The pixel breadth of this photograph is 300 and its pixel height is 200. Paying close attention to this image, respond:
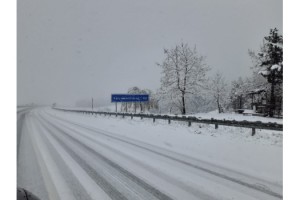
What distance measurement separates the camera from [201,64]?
24.4 feet

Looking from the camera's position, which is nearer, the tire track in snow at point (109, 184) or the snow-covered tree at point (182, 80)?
the tire track in snow at point (109, 184)

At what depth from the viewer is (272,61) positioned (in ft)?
17.4

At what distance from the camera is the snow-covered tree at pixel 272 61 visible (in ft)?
16.7

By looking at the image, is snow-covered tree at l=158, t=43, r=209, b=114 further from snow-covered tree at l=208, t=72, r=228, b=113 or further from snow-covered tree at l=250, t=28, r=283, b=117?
snow-covered tree at l=250, t=28, r=283, b=117

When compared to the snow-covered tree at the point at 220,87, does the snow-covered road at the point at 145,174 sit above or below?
below

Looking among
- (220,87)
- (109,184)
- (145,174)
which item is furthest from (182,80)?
(109,184)

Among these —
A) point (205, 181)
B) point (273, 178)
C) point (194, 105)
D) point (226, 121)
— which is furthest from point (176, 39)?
point (194, 105)

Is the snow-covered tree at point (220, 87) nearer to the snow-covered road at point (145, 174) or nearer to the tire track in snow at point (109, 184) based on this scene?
the snow-covered road at point (145, 174)

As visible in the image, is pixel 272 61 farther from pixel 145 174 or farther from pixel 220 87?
pixel 220 87

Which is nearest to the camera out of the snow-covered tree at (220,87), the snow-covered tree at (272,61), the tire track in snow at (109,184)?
the tire track in snow at (109,184)

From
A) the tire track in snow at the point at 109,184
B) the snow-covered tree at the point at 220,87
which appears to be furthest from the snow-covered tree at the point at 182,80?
the tire track in snow at the point at 109,184

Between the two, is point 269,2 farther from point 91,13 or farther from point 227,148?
point 227,148

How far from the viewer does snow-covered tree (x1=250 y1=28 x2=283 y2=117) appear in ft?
16.7

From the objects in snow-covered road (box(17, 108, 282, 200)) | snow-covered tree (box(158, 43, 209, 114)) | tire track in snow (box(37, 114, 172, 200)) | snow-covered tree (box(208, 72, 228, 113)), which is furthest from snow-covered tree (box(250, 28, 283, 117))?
snow-covered tree (box(158, 43, 209, 114))
